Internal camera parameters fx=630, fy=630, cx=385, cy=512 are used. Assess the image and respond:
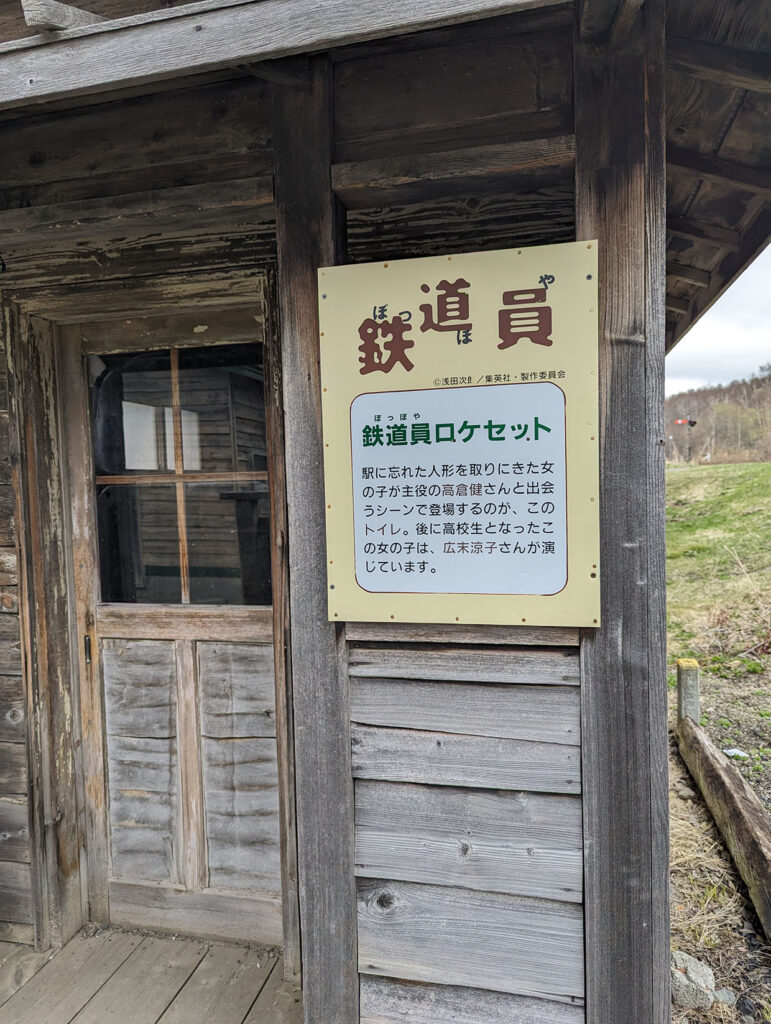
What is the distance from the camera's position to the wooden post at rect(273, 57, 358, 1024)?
1.52 m

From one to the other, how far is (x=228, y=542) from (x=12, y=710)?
0.99 meters

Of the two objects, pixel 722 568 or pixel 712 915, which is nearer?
pixel 712 915

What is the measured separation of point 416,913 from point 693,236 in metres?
2.64

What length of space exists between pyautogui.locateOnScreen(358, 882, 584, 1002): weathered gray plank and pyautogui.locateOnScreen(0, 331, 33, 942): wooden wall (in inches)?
56.6

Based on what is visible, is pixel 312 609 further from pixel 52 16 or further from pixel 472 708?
pixel 52 16

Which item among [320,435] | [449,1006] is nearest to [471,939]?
[449,1006]

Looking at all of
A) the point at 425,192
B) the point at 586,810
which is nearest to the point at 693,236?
the point at 425,192

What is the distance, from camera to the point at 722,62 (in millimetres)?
1492

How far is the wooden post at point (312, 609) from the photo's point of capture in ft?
4.98

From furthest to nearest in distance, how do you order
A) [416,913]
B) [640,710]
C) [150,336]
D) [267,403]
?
[150,336] < [267,403] < [416,913] < [640,710]

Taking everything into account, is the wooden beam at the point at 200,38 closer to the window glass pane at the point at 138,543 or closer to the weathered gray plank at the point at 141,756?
the window glass pane at the point at 138,543

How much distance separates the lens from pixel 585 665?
1.42m

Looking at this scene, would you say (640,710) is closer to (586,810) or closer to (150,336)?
(586,810)

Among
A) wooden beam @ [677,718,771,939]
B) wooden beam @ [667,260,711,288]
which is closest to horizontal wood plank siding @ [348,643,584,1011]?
wooden beam @ [677,718,771,939]
